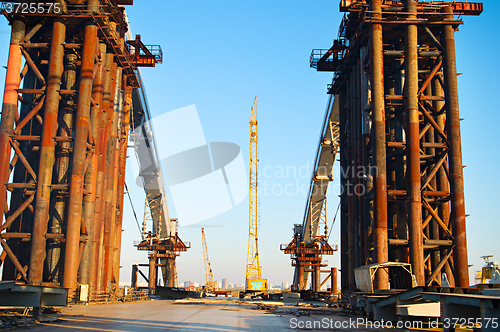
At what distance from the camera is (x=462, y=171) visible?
35500mm

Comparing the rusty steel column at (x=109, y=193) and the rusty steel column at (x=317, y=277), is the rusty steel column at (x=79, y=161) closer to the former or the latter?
the rusty steel column at (x=109, y=193)

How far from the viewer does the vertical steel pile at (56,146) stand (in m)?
36.4

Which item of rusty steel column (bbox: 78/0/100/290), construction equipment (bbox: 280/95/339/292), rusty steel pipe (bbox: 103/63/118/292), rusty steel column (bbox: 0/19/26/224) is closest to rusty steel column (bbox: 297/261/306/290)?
construction equipment (bbox: 280/95/339/292)

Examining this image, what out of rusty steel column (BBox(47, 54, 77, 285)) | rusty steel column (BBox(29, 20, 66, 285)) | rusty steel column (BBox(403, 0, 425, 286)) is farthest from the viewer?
rusty steel column (BBox(47, 54, 77, 285))

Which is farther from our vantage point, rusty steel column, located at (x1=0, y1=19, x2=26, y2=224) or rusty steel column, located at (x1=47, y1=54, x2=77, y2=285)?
rusty steel column, located at (x1=47, y1=54, x2=77, y2=285)

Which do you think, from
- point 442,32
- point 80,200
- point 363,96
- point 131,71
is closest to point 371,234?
point 363,96

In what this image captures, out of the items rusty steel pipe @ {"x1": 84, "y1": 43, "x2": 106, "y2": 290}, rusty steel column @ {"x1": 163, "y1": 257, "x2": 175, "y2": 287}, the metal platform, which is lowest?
rusty steel column @ {"x1": 163, "y1": 257, "x2": 175, "y2": 287}

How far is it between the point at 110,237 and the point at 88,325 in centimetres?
2870

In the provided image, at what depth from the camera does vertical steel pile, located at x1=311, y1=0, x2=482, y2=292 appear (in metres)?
34.8

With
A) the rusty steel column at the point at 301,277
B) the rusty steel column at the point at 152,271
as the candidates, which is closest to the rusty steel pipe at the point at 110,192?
the rusty steel column at the point at 152,271

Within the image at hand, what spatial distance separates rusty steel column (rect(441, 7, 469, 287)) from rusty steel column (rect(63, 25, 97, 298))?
28882 millimetres

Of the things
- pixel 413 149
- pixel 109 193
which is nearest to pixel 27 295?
pixel 109 193

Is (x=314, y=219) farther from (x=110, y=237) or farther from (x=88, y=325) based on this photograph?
(x=88, y=325)

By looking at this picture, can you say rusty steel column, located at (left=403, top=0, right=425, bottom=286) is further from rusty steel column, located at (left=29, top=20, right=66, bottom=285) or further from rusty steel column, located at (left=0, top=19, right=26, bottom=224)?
rusty steel column, located at (left=0, top=19, right=26, bottom=224)
